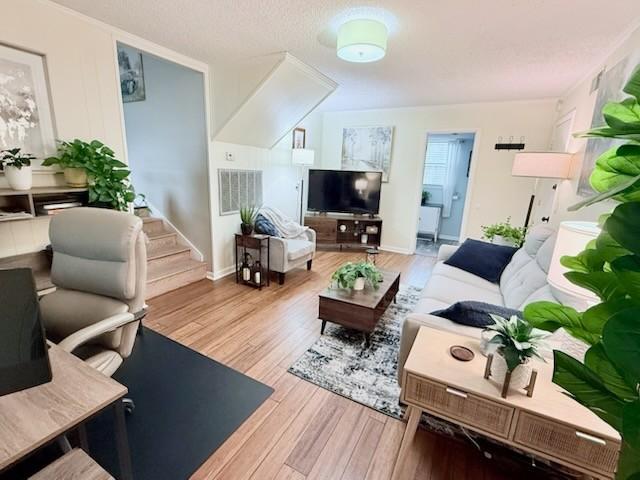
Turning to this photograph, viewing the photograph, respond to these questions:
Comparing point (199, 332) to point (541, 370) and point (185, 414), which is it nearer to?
point (185, 414)

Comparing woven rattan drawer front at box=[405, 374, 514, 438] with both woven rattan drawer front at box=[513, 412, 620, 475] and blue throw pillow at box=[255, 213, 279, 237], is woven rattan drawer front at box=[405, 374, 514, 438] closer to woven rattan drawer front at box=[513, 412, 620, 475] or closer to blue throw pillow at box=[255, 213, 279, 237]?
woven rattan drawer front at box=[513, 412, 620, 475]

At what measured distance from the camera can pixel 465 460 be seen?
1.50 m

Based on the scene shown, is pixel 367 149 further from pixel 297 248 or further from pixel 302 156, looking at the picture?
pixel 297 248

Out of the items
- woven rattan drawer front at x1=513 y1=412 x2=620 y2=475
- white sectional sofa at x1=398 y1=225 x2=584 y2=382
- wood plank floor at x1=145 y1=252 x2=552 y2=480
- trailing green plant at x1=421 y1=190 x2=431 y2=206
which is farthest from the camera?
trailing green plant at x1=421 y1=190 x2=431 y2=206

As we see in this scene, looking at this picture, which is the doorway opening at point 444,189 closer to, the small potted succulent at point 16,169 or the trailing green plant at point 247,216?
the trailing green plant at point 247,216

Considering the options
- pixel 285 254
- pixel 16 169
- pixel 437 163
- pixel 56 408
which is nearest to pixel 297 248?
pixel 285 254

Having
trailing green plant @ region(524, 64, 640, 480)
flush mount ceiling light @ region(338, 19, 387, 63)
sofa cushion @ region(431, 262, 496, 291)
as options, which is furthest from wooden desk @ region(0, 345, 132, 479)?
sofa cushion @ region(431, 262, 496, 291)

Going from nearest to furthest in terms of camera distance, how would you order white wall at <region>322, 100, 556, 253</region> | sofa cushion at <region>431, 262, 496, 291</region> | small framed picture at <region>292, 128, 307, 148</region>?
sofa cushion at <region>431, 262, 496, 291</region>
white wall at <region>322, 100, 556, 253</region>
small framed picture at <region>292, 128, 307, 148</region>

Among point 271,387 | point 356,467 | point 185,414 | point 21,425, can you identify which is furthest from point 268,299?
point 21,425

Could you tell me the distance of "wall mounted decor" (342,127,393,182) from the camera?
16.9ft

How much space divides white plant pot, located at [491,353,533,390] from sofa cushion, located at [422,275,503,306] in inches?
41.3

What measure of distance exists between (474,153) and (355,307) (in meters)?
3.59

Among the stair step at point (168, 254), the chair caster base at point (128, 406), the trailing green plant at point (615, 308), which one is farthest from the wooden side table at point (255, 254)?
the trailing green plant at point (615, 308)

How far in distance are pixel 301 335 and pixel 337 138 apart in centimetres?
409
